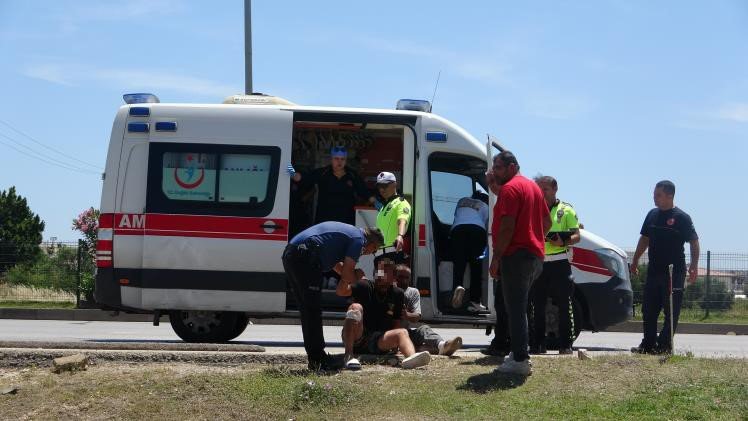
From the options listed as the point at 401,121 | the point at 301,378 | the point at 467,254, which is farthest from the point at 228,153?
the point at 301,378

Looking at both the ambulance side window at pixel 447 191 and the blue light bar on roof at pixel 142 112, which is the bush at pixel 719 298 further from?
the blue light bar on roof at pixel 142 112

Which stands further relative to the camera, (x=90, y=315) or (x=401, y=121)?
(x=90, y=315)

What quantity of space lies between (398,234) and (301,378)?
274cm

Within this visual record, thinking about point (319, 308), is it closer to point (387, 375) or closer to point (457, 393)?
point (387, 375)

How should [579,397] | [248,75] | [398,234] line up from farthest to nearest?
[248,75]
[398,234]
[579,397]

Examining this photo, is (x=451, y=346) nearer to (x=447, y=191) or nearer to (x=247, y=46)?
(x=447, y=191)

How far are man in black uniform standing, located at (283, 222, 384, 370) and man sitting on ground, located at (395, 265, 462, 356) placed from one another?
1046 mm

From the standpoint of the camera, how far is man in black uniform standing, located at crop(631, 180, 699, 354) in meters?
9.93

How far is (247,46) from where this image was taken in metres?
18.7

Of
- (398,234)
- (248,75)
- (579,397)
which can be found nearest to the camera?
(579,397)

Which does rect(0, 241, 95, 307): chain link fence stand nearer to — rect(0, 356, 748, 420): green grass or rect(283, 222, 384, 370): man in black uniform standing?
rect(0, 356, 748, 420): green grass

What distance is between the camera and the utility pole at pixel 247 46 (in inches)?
727

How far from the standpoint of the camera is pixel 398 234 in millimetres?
10273

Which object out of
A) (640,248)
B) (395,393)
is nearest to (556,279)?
Result: (640,248)
